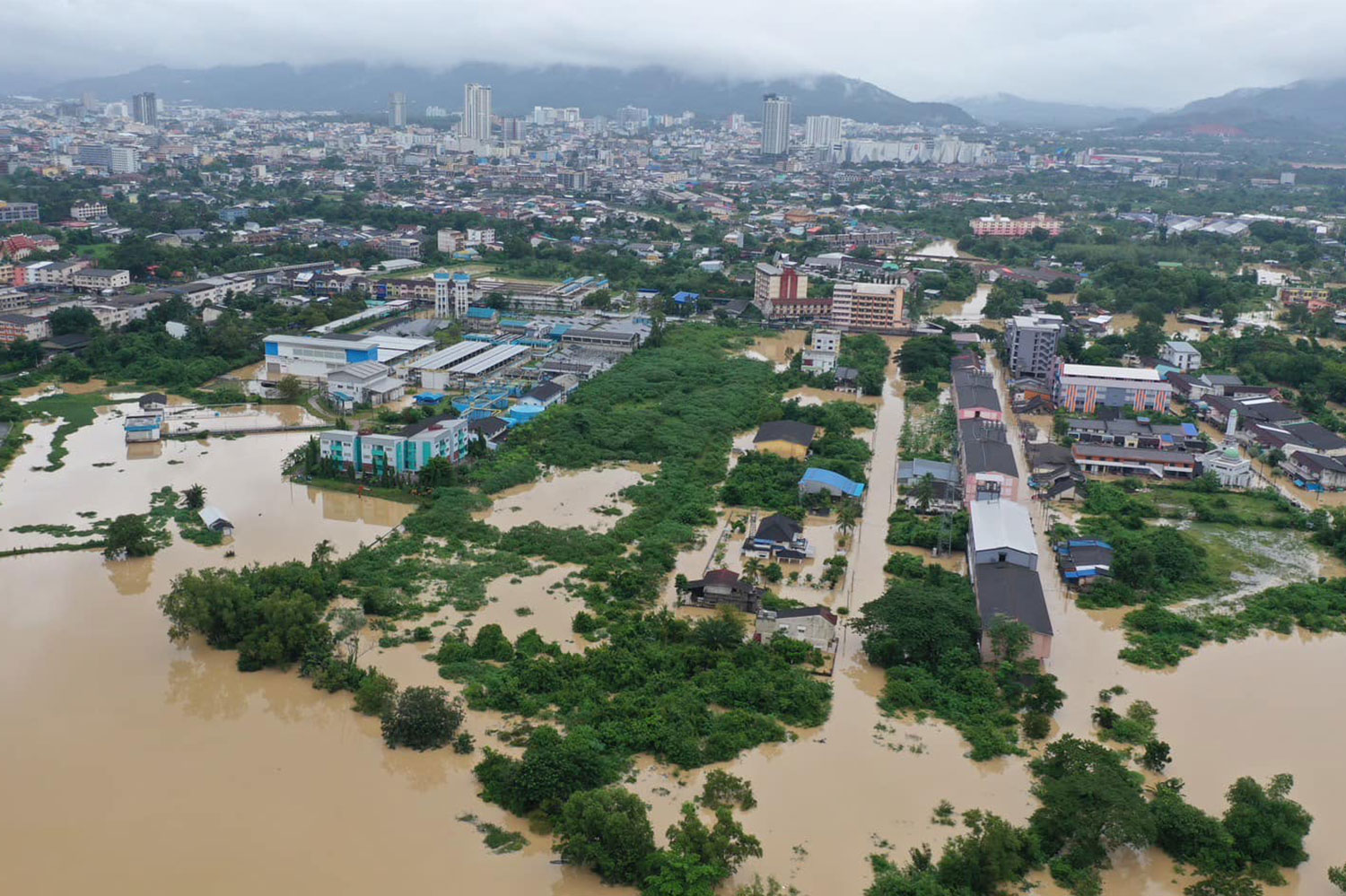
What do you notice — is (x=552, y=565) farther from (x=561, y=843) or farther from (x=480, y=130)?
(x=480, y=130)

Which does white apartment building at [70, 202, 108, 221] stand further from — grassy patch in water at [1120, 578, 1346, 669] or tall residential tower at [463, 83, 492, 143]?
tall residential tower at [463, 83, 492, 143]

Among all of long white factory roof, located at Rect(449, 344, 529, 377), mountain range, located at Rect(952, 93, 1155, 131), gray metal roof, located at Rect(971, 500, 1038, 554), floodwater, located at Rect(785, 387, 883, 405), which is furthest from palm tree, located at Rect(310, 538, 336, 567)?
mountain range, located at Rect(952, 93, 1155, 131)

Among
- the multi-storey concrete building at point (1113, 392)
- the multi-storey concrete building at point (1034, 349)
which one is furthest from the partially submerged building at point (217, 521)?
the multi-storey concrete building at point (1034, 349)

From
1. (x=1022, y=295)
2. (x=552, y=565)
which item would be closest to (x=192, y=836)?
(x=552, y=565)

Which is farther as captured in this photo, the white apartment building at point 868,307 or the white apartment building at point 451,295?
the white apartment building at point 868,307

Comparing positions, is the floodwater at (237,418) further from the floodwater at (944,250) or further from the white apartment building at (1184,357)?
the floodwater at (944,250)

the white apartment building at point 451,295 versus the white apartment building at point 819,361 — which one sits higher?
the white apartment building at point 451,295
